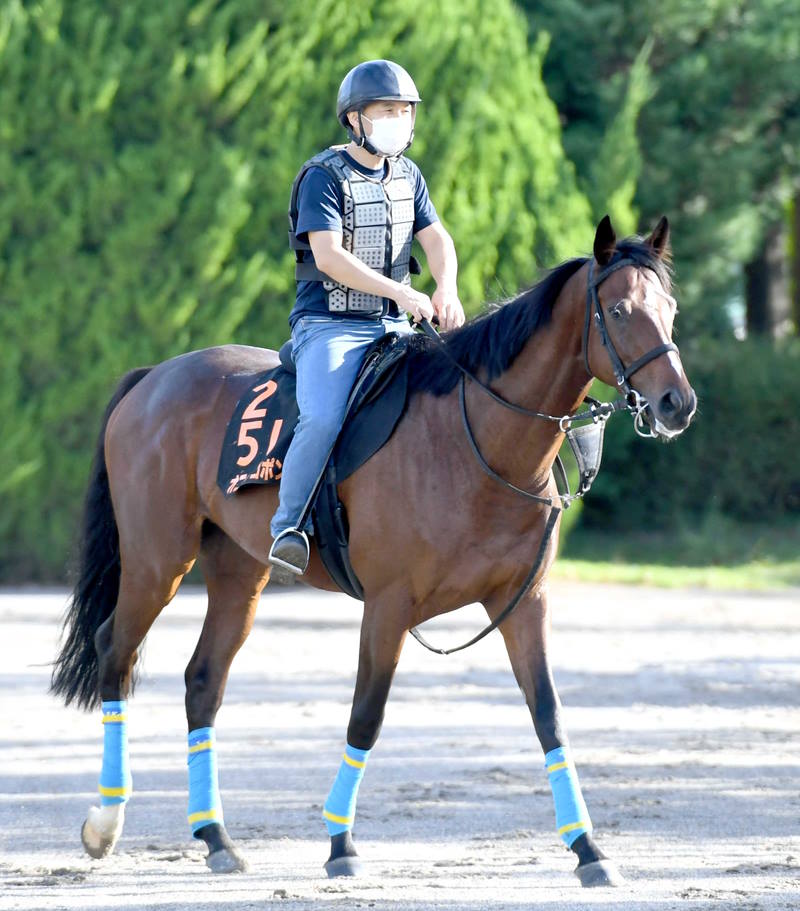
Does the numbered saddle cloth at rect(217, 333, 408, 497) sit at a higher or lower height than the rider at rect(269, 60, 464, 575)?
lower

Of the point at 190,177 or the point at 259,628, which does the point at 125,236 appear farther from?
the point at 259,628

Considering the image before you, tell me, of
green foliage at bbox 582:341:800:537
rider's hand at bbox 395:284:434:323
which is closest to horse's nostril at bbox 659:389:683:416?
rider's hand at bbox 395:284:434:323

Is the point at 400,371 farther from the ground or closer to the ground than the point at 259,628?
farther from the ground

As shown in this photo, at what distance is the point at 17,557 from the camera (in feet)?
47.4

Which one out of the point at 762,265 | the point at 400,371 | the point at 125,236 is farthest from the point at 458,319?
the point at 762,265

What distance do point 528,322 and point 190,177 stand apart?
929 cm

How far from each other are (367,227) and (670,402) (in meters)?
1.49

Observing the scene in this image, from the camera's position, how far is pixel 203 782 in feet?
19.6

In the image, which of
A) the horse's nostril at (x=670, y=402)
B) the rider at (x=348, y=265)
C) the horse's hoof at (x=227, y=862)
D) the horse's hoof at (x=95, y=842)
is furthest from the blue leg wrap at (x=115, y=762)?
the horse's nostril at (x=670, y=402)

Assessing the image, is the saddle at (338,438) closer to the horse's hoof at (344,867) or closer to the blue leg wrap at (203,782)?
the blue leg wrap at (203,782)

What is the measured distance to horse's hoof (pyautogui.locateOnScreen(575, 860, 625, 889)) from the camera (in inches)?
207

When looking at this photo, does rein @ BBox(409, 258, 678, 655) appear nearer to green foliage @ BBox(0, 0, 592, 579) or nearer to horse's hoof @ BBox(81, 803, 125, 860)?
horse's hoof @ BBox(81, 803, 125, 860)

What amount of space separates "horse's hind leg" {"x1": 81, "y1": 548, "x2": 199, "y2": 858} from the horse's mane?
136cm

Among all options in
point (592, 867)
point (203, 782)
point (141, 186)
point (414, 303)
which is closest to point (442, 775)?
point (203, 782)
